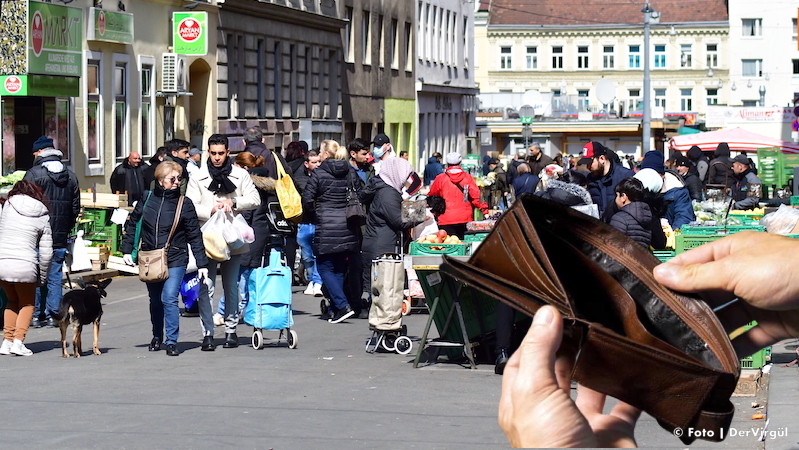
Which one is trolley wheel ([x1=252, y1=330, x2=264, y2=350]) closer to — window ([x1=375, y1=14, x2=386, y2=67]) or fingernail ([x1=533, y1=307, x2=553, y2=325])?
fingernail ([x1=533, y1=307, x2=553, y2=325])

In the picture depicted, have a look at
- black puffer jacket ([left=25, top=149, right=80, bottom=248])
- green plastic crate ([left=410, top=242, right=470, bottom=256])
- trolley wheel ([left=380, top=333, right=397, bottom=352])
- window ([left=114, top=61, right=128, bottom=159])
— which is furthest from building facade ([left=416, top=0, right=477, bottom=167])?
trolley wheel ([left=380, top=333, right=397, bottom=352])

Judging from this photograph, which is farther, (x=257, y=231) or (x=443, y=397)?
(x=257, y=231)

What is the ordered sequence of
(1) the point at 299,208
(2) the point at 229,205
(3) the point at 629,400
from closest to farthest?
1. (3) the point at 629,400
2. (2) the point at 229,205
3. (1) the point at 299,208

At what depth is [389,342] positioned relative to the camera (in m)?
12.3

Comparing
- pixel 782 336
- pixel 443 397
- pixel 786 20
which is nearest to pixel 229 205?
pixel 443 397

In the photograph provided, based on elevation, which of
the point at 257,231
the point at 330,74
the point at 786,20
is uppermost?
the point at 786,20

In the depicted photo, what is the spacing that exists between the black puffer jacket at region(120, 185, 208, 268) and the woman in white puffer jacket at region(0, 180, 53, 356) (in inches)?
42.9

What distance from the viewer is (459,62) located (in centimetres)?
6712

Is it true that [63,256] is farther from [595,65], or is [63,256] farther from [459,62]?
[595,65]

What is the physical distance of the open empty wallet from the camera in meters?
1.80

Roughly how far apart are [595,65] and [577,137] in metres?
24.8

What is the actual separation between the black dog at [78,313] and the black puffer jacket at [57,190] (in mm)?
2145

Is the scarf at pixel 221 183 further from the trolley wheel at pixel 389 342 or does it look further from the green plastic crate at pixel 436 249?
the trolley wheel at pixel 389 342

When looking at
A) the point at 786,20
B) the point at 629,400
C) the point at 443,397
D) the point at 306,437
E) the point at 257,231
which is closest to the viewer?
the point at 629,400
